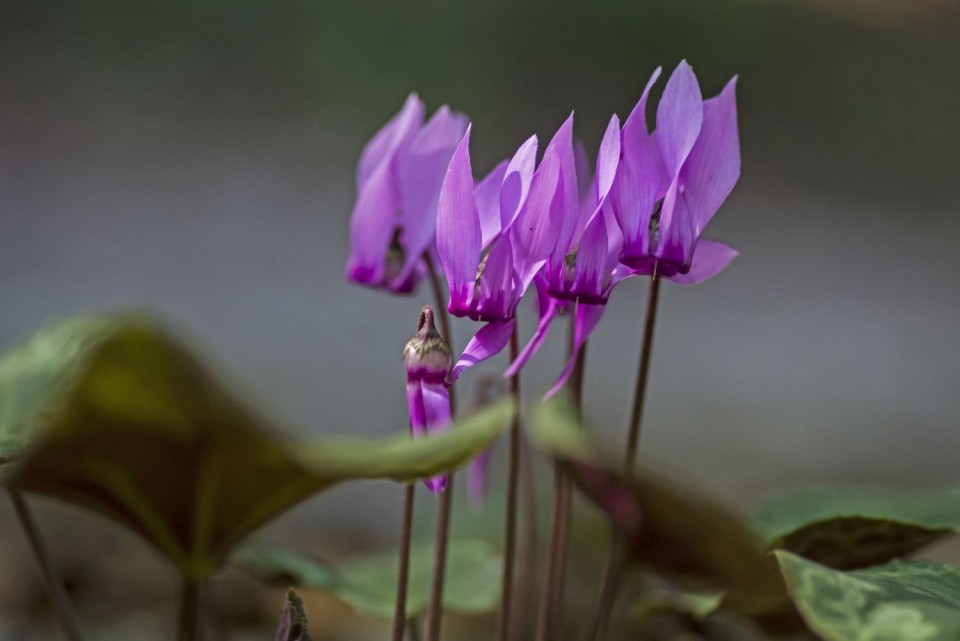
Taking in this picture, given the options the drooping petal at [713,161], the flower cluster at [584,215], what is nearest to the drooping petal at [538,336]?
the flower cluster at [584,215]

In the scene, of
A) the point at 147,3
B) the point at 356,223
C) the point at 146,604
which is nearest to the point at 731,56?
the point at 147,3

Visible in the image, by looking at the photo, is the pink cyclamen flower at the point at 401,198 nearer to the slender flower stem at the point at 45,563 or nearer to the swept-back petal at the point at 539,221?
the swept-back petal at the point at 539,221

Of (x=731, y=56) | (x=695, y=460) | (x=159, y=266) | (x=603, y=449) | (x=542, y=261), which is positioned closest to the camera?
(x=603, y=449)

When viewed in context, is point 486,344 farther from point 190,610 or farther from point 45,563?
point 45,563

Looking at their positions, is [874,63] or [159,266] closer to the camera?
[159,266]

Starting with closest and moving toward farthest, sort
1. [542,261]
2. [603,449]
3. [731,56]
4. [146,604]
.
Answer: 1. [603,449]
2. [542,261]
3. [146,604]
4. [731,56]

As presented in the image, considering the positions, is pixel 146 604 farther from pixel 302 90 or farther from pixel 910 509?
pixel 302 90


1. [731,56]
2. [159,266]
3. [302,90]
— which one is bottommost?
[159,266]

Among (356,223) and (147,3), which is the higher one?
(147,3)
